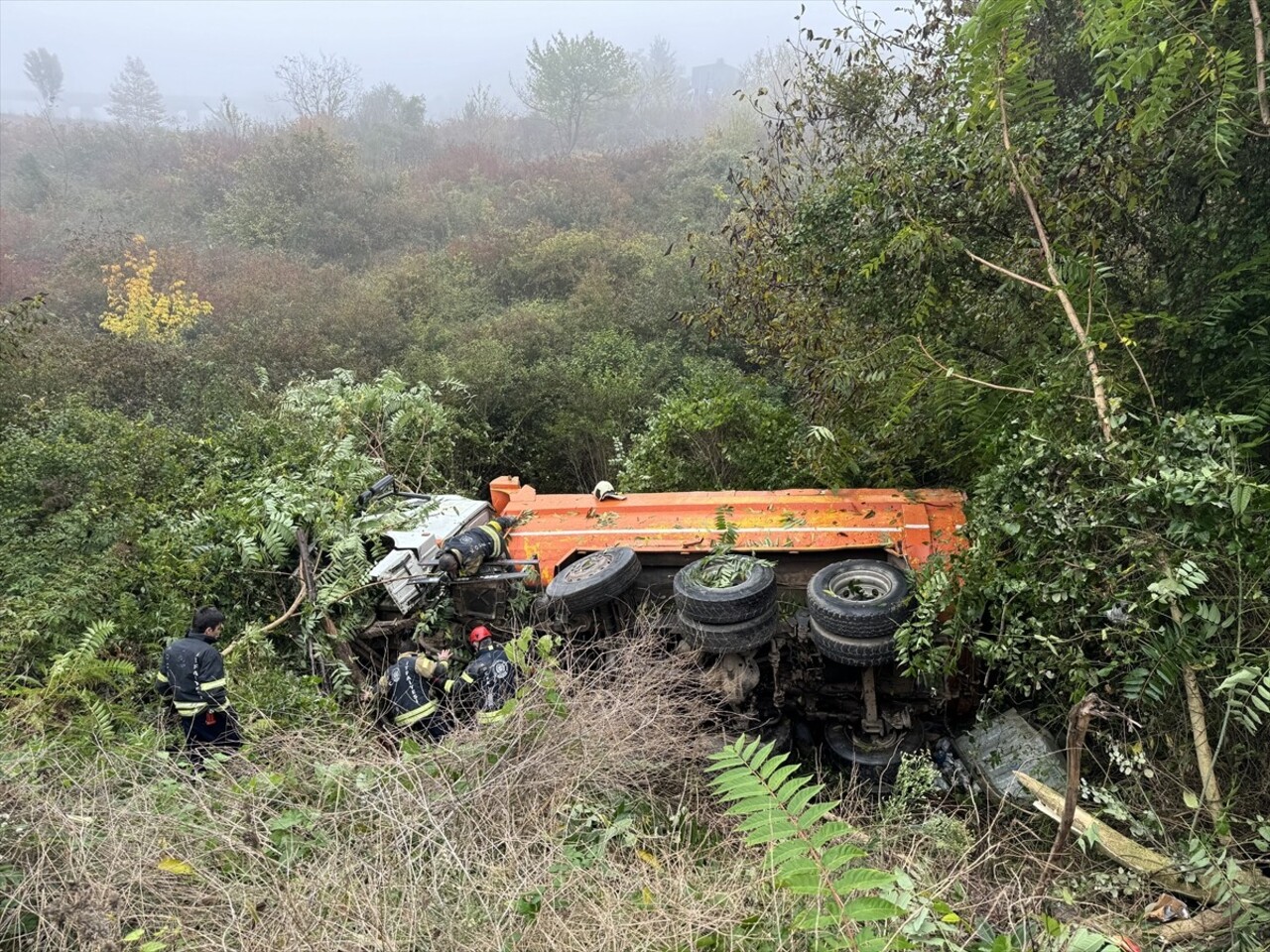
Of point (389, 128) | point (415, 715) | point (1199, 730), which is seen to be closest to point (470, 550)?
point (415, 715)

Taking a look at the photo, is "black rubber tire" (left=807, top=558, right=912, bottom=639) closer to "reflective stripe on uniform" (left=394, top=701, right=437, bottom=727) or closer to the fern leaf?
the fern leaf

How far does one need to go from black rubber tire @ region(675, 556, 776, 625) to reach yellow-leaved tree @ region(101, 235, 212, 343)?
41.3 feet

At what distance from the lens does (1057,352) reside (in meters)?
4.57

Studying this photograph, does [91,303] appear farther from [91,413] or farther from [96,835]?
[96,835]

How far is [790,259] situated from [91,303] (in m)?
15.9

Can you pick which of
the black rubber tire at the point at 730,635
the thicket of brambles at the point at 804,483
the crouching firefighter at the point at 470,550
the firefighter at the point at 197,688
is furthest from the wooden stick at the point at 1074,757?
the firefighter at the point at 197,688

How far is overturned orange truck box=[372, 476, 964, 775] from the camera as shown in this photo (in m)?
4.27

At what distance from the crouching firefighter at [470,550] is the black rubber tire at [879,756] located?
8.04 feet

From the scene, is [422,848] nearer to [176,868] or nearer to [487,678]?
[176,868]

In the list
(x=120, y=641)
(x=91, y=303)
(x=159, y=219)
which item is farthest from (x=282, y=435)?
(x=159, y=219)

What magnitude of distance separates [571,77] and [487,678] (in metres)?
45.6

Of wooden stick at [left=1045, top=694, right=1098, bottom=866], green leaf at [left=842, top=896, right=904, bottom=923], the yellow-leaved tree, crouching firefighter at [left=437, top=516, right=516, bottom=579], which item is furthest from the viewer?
the yellow-leaved tree

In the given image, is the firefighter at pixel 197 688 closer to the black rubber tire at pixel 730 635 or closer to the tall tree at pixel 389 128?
the black rubber tire at pixel 730 635

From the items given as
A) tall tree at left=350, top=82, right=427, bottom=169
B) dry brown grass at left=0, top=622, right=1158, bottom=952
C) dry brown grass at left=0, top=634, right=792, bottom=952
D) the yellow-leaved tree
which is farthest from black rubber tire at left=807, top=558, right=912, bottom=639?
tall tree at left=350, top=82, right=427, bottom=169
